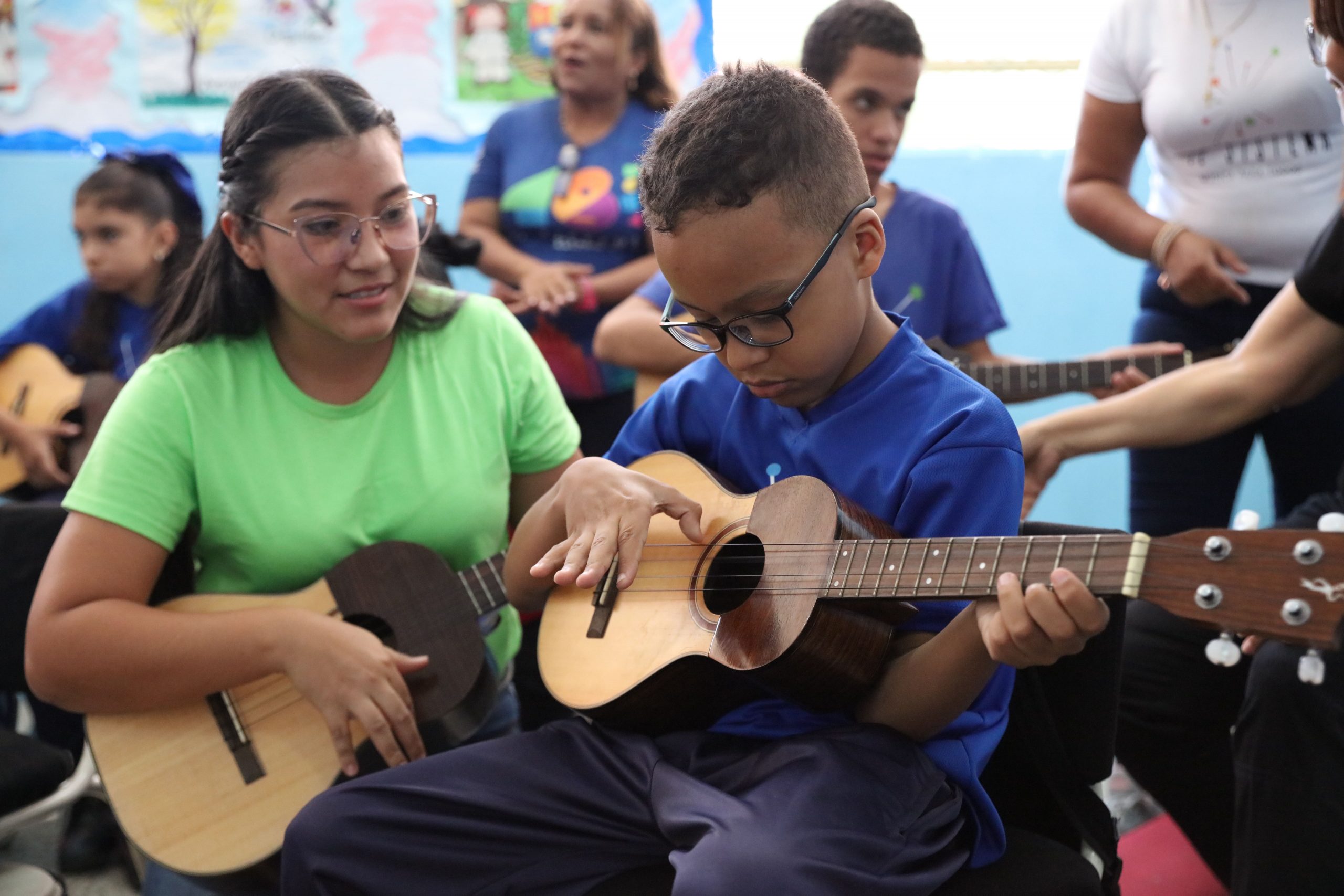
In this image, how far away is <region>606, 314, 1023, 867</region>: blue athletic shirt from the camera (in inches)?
53.1

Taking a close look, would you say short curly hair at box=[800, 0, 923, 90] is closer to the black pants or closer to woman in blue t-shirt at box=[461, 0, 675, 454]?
woman in blue t-shirt at box=[461, 0, 675, 454]

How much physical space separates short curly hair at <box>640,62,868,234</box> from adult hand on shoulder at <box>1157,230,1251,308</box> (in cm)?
116

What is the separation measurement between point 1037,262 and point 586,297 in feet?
6.99

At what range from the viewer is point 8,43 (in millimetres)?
4344

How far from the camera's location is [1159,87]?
8.25ft

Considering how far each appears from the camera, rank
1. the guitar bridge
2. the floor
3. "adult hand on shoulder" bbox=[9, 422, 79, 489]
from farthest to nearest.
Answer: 1. "adult hand on shoulder" bbox=[9, 422, 79, 489]
2. the floor
3. the guitar bridge

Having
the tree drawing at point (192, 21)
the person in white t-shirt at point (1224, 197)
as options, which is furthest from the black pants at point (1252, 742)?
the tree drawing at point (192, 21)

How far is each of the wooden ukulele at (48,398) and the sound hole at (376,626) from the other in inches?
63.3

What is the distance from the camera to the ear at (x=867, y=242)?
58.1 inches

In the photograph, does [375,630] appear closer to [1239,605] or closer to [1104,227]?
[1239,605]

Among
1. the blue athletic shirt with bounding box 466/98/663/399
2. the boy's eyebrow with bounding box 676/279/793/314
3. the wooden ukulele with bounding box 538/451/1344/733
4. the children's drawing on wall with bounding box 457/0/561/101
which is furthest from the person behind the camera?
the children's drawing on wall with bounding box 457/0/561/101

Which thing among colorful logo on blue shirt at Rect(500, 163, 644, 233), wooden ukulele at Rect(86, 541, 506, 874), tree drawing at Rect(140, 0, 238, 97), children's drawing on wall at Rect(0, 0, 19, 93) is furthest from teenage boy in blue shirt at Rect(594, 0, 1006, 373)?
children's drawing on wall at Rect(0, 0, 19, 93)

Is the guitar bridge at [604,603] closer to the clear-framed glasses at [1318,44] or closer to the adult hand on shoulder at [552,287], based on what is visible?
the clear-framed glasses at [1318,44]

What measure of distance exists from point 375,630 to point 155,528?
359 mm
